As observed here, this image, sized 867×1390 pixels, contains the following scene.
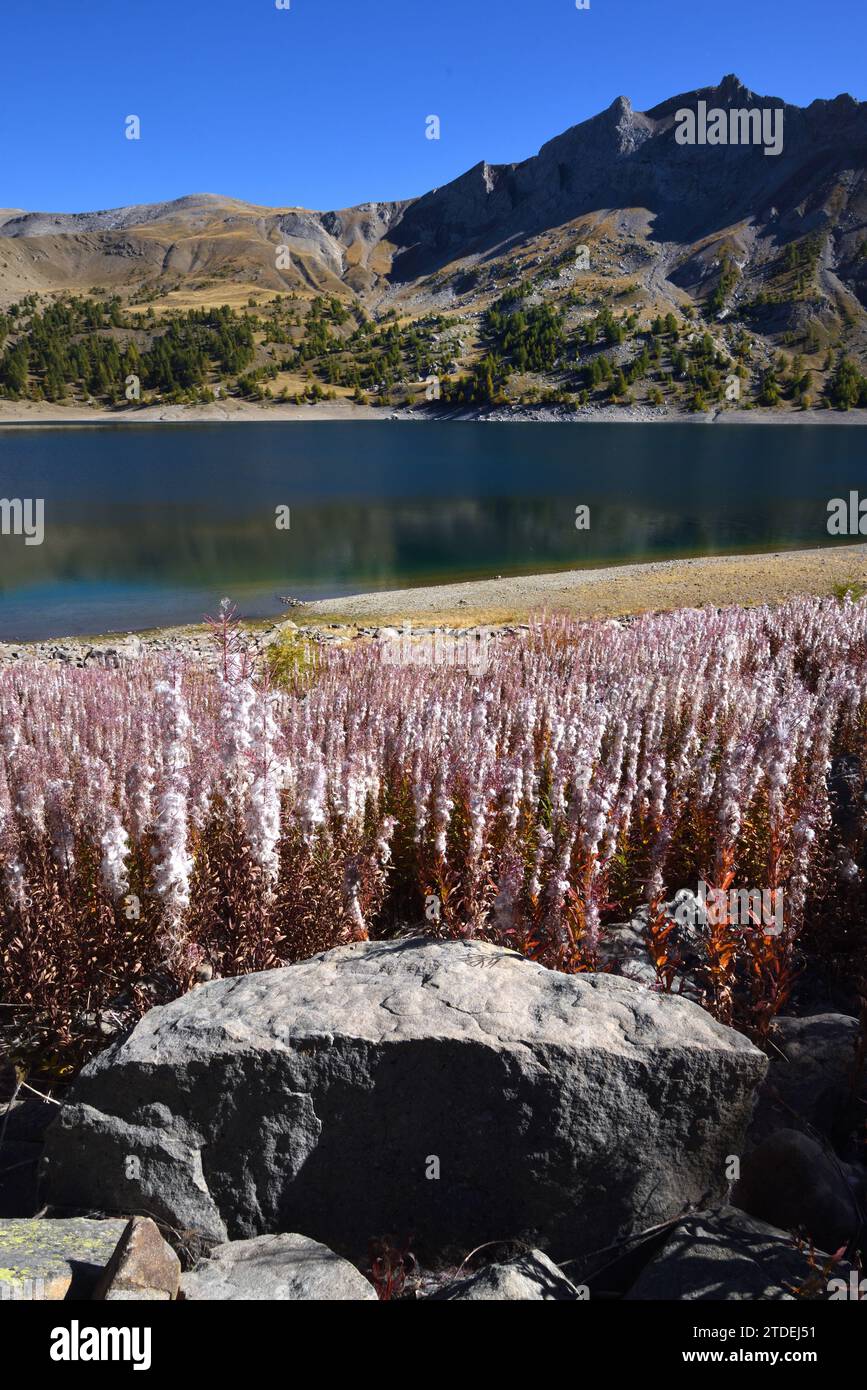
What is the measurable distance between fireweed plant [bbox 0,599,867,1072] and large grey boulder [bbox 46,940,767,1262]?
89 centimetres

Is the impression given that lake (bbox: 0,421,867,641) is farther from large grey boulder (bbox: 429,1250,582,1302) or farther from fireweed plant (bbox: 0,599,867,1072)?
large grey boulder (bbox: 429,1250,582,1302)

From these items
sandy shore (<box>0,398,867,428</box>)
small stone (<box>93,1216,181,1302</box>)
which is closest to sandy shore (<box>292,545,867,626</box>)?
small stone (<box>93,1216,181,1302</box>)

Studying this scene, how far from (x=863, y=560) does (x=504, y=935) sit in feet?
117

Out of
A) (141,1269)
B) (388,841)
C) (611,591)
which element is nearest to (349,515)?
(611,591)

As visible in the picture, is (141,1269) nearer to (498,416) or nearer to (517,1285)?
(517,1285)

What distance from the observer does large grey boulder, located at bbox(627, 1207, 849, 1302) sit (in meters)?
3.22

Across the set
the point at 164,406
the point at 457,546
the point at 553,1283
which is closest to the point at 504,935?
the point at 553,1283

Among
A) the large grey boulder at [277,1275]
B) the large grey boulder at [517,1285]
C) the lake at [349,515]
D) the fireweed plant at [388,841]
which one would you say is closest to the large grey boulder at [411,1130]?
the large grey boulder at [277,1275]

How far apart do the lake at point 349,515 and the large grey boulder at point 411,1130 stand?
25884 millimetres

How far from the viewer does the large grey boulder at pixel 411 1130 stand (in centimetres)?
366

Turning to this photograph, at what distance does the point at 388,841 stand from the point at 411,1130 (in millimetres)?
2541

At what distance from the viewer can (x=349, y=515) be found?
54.5 meters

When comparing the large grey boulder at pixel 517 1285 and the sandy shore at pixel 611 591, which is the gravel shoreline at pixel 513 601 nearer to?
the sandy shore at pixel 611 591
